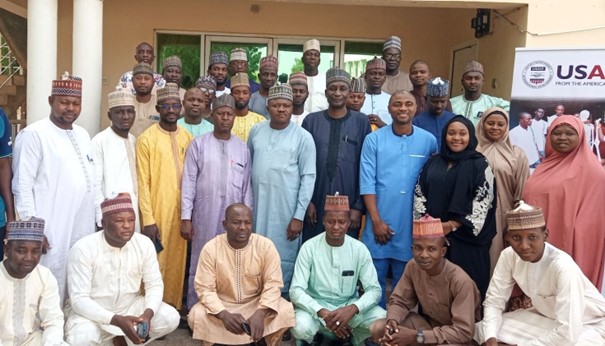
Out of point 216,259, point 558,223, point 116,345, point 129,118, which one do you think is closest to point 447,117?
point 558,223

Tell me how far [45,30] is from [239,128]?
2.54 m

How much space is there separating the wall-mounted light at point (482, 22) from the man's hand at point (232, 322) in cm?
558

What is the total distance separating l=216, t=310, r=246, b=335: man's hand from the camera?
378cm

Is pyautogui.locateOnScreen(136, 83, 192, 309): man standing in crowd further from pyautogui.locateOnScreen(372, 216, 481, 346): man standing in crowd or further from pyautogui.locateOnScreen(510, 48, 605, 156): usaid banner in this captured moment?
pyautogui.locateOnScreen(510, 48, 605, 156): usaid banner

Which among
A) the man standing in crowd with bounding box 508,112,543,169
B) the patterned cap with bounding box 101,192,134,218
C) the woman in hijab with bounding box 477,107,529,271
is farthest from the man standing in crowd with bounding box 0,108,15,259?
the man standing in crowd with bounding box 508,112,543,169

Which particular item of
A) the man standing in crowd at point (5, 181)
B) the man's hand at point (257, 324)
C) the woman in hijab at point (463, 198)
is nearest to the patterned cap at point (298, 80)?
the woman in hijab at point (463, 198)

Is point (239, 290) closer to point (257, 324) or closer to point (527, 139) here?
point (257, 324)

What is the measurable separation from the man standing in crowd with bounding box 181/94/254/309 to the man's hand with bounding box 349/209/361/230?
3.07ft

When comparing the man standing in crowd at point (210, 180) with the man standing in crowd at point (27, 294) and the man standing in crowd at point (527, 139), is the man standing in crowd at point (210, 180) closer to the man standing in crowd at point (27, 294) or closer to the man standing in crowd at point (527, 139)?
the man standing in crowd at point (27, 294)

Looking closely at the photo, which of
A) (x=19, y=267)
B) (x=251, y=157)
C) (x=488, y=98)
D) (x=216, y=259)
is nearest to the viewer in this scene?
(x=19, y=267)

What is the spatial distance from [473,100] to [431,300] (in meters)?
2.40

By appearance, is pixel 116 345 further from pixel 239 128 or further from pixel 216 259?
pixel 239 128

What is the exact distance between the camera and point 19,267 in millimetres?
3324

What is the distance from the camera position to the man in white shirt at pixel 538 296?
11.1ft
